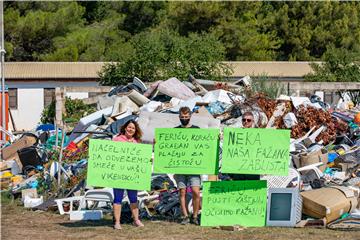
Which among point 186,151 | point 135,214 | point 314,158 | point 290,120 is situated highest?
point 290,120

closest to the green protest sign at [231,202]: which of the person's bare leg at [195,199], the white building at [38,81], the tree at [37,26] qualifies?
the person's bare leg at [195,199]

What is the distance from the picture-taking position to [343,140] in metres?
15.1

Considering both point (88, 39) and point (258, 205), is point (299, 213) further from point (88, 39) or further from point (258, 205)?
point (88, 39)

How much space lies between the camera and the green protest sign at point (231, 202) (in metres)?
10.6

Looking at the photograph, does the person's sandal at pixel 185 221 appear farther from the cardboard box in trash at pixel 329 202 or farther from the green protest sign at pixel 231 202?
the cardboard box in trash at pixel 329 202

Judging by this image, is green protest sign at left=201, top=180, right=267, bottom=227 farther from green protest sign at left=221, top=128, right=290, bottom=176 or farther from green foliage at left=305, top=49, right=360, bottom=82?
green foliage at left=305, top=49, right=360, bottom=82

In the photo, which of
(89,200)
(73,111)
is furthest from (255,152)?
(73,111)

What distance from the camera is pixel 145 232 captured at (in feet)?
33.7

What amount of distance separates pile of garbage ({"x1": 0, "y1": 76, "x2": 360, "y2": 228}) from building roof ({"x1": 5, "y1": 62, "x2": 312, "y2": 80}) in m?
24.1

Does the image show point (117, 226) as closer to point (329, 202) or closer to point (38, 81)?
point (329, 202)

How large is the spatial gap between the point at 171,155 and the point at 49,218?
2.32 metres

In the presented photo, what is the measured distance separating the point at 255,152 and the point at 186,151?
0.96m

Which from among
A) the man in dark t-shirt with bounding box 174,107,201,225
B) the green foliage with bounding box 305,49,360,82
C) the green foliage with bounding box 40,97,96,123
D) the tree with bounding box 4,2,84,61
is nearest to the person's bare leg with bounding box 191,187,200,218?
Result: the man in dark t-shirt with bounding box 174,107,201,225

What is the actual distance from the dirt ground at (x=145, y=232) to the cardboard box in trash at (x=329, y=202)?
0.40 metres
